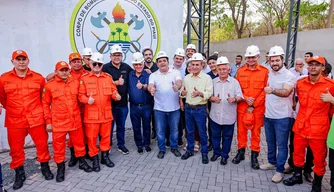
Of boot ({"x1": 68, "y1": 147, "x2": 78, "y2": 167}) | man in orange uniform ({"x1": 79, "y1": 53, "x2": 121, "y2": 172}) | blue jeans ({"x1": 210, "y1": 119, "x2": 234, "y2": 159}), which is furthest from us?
boot ({"x1": 68, "y1": 147, "x2": 78, "y2": 167})

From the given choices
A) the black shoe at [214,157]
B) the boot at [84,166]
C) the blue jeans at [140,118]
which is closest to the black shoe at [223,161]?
the black shoe at [214,157]

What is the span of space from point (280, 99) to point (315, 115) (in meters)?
0.51

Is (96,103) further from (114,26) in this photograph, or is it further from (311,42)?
(311,42)

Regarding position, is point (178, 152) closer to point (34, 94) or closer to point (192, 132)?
point (192, 132)

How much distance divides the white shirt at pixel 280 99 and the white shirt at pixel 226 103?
522mm

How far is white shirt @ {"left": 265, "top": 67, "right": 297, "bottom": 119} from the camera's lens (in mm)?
3340

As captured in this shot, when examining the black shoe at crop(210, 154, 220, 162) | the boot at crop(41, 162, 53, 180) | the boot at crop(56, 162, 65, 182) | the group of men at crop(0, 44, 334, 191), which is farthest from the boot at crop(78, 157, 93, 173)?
the black shoe at crop(210, 154, 220, 162)

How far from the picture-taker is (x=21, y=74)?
11.0ft

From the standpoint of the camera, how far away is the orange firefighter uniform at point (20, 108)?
10.9ft

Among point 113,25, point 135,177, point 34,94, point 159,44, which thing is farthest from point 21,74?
point 159,44

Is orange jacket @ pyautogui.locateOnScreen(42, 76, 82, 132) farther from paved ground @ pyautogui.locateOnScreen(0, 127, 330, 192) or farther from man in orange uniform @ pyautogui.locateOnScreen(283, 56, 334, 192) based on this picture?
man in orange uniform @ pyautogui.locateOnScreen(283, 56, 334, 192)

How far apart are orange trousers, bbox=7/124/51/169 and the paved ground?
1.22 ft

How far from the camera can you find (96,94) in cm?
377

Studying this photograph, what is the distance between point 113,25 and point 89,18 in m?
0.54
